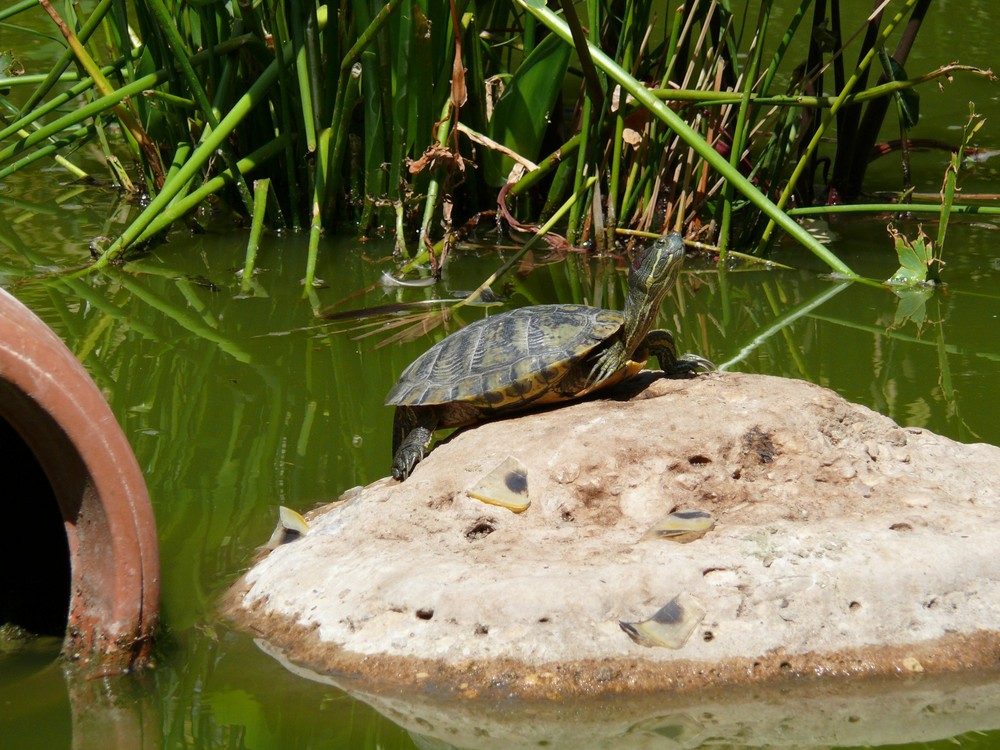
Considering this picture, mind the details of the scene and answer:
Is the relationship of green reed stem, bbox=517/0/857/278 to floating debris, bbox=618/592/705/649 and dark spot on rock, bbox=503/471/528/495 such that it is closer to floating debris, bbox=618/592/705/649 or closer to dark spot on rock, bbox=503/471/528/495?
dark spot on rock, bbox=503/471/528/495

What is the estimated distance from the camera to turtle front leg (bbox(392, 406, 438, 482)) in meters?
2.93

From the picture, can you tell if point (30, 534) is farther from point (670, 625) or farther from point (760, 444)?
point (760, 444)

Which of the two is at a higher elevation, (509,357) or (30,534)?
(509,357)

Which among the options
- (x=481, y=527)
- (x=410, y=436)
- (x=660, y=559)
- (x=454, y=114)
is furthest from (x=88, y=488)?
(x=454, y=114)

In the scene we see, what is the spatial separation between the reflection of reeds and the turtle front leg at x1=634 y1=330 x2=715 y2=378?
5.61 feet

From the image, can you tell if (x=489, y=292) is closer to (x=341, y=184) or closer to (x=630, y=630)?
(x=341, y=184)

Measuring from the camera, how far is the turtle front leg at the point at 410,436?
293 centimetres

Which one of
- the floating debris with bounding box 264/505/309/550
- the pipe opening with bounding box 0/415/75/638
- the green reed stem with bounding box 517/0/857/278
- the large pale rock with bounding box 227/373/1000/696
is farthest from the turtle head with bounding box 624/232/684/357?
the pipe opening with bounding box 0/415/75/638

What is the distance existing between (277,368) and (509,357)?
52.7 inches

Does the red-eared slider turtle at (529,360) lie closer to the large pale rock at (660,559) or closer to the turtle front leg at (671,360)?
the turtle front leg at (671,360)

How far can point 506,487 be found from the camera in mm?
2549

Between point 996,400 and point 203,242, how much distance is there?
3792 mm

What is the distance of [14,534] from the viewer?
2.73m

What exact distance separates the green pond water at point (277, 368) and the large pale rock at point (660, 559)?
0.43ft
